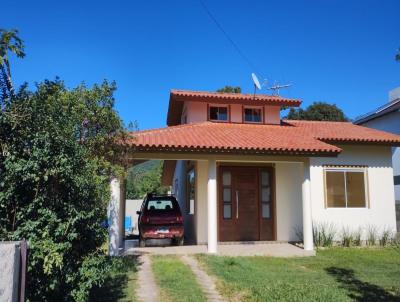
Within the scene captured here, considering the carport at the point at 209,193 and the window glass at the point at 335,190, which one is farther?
the window glass at the point at 335,190

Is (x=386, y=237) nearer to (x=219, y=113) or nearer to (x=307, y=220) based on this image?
(x=307, y=220)

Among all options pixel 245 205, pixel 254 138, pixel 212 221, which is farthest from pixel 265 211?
pixel 212 221

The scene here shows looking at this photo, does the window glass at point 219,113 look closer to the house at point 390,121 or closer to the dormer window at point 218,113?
the dormer window at point 218,113

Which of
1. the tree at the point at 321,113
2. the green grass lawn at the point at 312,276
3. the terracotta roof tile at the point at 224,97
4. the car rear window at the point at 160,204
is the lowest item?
the green grass lawn at the point at 312,276

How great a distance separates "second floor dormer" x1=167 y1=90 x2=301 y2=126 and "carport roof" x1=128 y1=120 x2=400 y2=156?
47 cm

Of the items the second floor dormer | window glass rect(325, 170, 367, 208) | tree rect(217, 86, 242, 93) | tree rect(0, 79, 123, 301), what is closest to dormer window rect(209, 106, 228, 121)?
the second floor dormer

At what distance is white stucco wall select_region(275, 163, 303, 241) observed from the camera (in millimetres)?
14508

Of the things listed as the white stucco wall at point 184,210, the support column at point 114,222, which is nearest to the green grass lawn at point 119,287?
the support column at point 114,222

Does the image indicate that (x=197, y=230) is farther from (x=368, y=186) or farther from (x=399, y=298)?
(x=399, y=298)

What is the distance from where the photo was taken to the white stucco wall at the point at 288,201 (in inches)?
571

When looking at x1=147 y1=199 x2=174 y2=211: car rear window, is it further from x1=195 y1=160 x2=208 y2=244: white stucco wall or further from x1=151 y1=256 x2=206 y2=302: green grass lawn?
x1=151 y1=256 x2=206 y2=302: green grass lawn

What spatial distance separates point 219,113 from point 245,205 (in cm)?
408

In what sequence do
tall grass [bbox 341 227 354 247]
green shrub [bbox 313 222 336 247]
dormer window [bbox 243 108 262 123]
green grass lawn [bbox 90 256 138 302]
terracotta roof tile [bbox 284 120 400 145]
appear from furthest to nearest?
1. dormer window [bbox 243 108 262 123]
2. terracotta roof tile [bbox 284 120 400 145]
3. tall grass [bbox 341 227 354 247]
4. green shrub [bbox 313 222 336 247]
5. green grass lawn [bbox 90 256 138 302]

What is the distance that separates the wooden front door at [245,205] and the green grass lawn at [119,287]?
4868 mm
